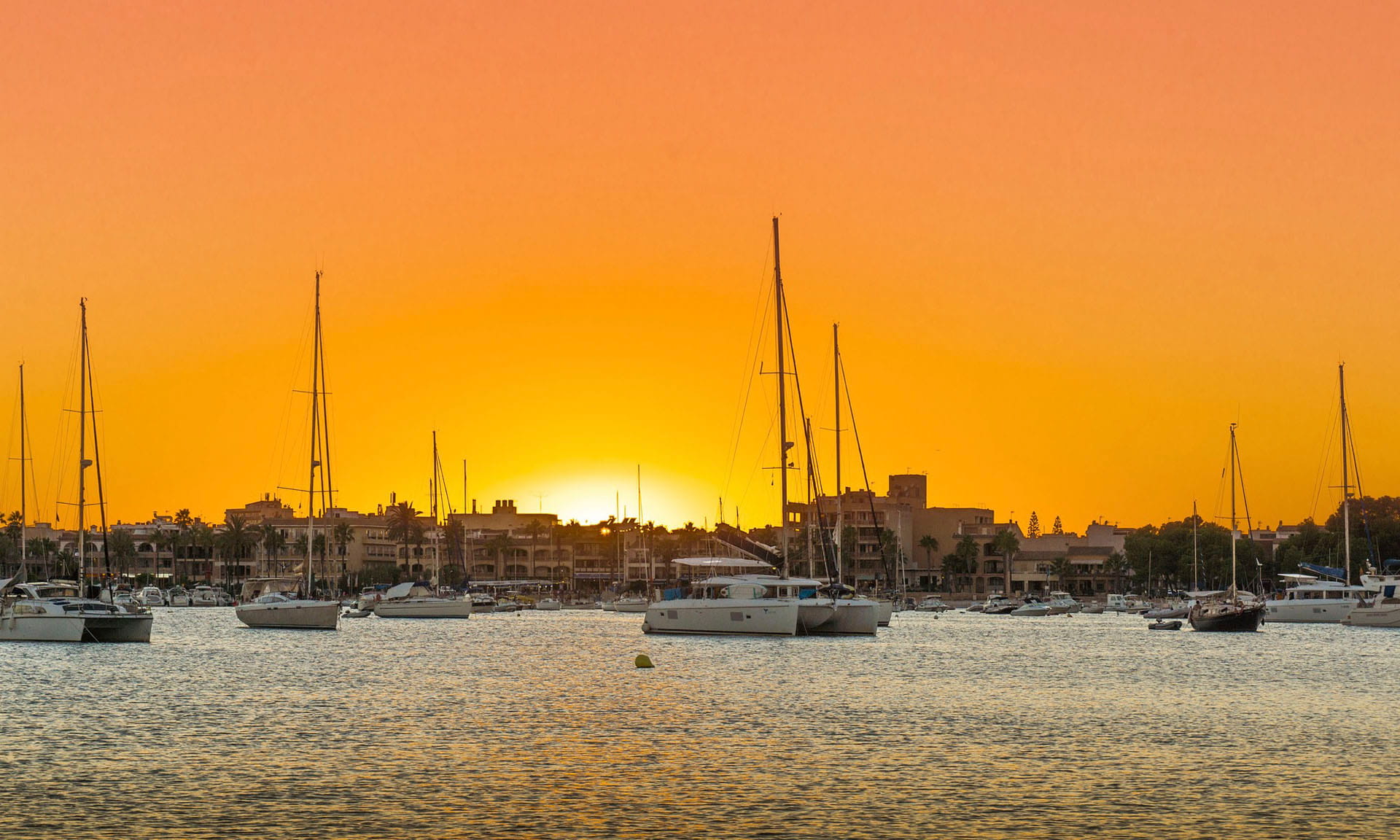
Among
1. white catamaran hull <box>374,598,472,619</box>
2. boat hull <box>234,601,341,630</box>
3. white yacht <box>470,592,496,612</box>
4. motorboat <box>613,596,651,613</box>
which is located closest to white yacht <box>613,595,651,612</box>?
motorboat <box>613,596,651,613</box>

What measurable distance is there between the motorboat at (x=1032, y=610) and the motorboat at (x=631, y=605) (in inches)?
1738

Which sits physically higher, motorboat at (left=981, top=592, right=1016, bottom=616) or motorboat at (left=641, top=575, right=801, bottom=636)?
motorboat at (left=641, top=575, right=801, bottom=636)

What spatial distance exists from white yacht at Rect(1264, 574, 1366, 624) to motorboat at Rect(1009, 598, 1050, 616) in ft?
168

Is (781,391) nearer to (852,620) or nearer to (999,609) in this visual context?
(852,620)

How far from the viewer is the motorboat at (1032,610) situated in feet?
618

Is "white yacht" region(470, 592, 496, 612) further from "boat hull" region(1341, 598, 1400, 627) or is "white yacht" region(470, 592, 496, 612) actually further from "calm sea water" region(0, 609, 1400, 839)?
"calm sea water" region(0, 609, 1400, 839)

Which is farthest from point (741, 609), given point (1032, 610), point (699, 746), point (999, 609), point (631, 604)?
point (999, 609)

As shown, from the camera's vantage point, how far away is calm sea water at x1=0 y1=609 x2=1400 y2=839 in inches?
1167

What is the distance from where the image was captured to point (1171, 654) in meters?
86.7

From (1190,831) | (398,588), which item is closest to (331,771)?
(1190,831)

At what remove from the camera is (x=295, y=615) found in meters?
103

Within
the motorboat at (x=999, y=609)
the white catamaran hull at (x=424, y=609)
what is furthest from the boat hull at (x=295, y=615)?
the motorboat at (x=999, y=609)

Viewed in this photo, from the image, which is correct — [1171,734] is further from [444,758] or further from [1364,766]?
[444,758]

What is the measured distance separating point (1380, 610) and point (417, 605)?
80.7m
